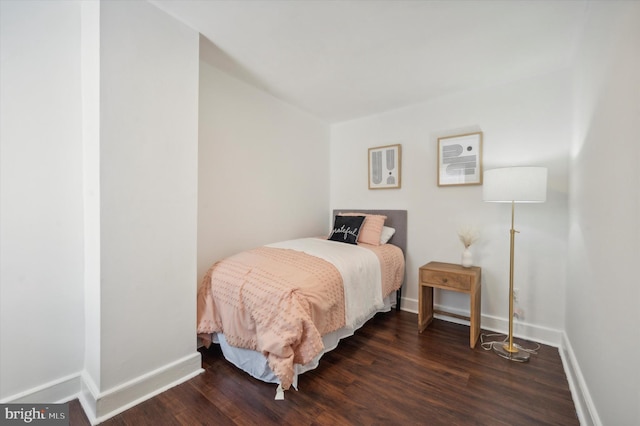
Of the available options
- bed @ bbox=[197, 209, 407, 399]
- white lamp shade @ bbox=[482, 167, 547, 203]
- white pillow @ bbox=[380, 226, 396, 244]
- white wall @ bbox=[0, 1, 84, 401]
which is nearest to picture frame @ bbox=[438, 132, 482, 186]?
Result: white lamp shade @ bbox=[482, 167, 547, 203]

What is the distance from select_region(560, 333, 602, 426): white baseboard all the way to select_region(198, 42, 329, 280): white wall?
260cm

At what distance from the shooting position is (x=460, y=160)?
2.74 meters

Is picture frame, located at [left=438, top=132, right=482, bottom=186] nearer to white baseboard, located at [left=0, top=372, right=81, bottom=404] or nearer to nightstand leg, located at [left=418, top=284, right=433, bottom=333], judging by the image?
nightstand leg, located at [left=418, top=284, right=433, bottom=333]

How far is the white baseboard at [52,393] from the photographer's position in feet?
4.69

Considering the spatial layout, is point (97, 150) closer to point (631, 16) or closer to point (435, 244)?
point (631, 16)

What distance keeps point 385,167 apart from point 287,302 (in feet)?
7.47

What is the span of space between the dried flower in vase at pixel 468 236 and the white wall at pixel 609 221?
2.56 feet

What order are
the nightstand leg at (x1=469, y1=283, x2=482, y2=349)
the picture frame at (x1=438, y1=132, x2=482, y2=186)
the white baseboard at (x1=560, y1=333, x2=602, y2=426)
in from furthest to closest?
the picture frame at (x1=438, y1=132, x2=482, y2=186), the nightstand leg at (x1=469, y1=283, x2=482, y2=349), the white baseboard at (x1=560, y1=333, x2=602, y2=426)

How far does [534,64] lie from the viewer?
2.23 metres

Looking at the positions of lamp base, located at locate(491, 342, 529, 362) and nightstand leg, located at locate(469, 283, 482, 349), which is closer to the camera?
lamp base, located at locate(491, 342, 529, 362)

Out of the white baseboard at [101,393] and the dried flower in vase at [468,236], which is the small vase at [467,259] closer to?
the dried flower in vase at [468,236]

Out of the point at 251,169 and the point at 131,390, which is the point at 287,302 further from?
the point at 251,169

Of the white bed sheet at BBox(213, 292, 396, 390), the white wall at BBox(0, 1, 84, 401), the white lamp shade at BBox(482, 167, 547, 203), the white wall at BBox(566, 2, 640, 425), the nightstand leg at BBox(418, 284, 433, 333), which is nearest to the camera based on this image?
the white wall at BBox(566, 2, 640, 425)

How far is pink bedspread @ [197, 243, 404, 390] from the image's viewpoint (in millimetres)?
1533
